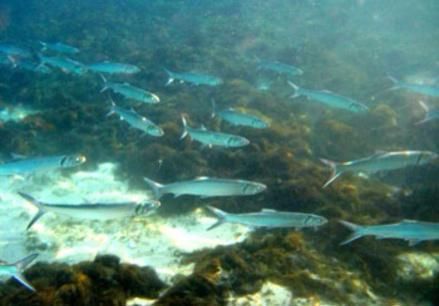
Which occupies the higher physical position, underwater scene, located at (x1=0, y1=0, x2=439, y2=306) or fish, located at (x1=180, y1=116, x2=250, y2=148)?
fish, located at (x1=180, y1=116, x2=250, y2=148)

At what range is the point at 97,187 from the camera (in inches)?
411

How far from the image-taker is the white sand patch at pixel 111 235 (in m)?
7.66

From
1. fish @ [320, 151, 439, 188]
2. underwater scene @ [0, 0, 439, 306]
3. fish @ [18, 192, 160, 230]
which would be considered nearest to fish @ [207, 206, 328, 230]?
underwater scene @ [0, 0, 439, 306]

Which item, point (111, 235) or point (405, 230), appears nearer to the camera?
point (405, 230)

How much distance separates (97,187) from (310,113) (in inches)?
325

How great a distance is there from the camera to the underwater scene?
20.1ft

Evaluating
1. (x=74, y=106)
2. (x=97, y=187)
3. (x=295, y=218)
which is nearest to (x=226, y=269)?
(x=295, y=218)

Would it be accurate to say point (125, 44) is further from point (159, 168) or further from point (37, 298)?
point (37, 298)

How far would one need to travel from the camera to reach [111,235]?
8.36m

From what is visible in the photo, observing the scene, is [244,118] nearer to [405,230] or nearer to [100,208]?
[405,230]

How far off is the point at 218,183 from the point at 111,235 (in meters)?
2.71

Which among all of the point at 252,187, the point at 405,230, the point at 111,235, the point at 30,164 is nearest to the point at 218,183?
the point at 252,187

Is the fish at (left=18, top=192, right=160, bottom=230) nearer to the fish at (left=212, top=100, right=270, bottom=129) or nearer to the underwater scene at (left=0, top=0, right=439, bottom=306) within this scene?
the underwater scene at (left=0, top=0, right=439, bottom=306)

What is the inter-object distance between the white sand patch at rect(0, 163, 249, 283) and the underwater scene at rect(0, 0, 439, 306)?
4cm
